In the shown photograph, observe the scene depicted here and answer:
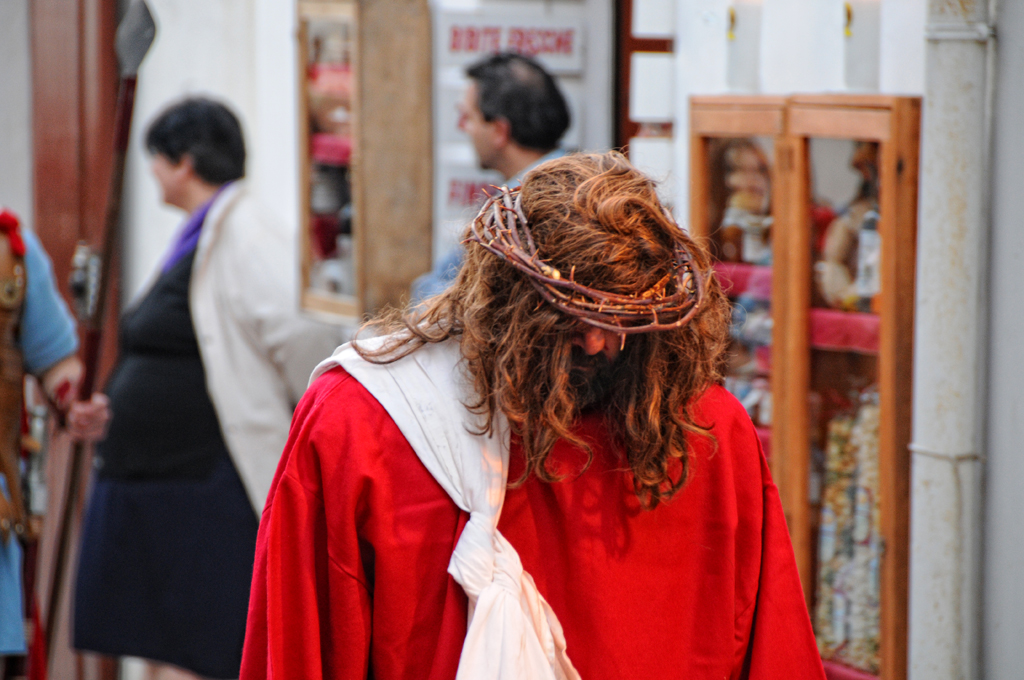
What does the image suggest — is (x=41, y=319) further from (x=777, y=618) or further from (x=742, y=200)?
(x=777, y=618)

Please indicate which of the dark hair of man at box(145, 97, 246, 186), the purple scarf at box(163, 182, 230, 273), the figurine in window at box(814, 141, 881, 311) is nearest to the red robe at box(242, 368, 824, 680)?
the figurine in window at box(814, 141, 881, 311)

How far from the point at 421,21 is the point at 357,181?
1.84 ft

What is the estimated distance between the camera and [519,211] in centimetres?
145

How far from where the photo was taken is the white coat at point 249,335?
11.4 feet

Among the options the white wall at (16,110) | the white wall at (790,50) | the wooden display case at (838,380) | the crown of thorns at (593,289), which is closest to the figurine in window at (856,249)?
the wooden display case at (838,380)

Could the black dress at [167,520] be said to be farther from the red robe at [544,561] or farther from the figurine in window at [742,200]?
the red robe at [544,561]

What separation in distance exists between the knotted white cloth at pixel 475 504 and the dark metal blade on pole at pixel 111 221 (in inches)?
70.2

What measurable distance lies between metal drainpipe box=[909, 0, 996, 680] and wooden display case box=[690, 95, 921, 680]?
14 centimetres

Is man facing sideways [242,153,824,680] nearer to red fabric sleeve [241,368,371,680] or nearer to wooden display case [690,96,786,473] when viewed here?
red fabric sleeve [241,368,371,680]

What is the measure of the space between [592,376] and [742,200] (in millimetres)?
1998

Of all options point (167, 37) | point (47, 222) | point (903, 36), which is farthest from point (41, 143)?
point (903, 36)

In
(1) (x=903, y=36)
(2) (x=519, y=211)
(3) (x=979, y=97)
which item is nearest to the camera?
(2) (x=519, y=211)

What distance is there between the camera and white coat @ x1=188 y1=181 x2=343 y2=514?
3467mm

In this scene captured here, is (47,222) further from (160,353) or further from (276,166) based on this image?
(160,353)
